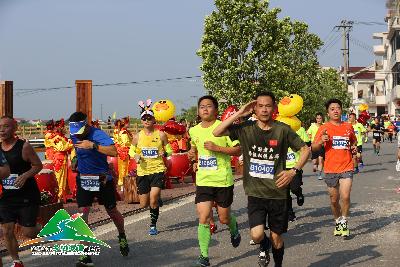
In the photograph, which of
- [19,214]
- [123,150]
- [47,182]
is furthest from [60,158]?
[19,214]

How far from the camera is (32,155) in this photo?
704 cm

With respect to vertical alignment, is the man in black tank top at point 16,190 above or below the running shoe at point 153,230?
above

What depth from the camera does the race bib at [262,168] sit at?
253 inches

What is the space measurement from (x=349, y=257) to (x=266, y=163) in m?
2.17

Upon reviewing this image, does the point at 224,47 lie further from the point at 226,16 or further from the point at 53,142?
the point at 53,142

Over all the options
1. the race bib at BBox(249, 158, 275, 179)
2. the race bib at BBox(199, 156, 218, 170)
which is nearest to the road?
the race bib at BBox(199, 156, 218, 170)

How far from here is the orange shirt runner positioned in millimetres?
9344

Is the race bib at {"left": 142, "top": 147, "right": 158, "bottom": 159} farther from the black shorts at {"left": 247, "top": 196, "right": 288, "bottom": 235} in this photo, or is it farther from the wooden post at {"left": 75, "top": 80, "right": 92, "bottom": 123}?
the wooden post at {"left": 75, "top": 80, "right": 92, "bottom": 123}

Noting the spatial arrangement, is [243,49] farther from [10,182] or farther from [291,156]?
[10,182]

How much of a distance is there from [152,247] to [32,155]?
2472mm

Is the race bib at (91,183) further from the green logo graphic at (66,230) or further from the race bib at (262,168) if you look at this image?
the race bib at (262,168)

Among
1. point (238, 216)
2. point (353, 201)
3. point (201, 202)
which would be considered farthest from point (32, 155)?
point (353, 201)

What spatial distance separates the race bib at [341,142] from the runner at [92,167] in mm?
3284

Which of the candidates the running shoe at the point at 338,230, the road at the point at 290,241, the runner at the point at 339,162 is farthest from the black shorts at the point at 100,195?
the running shoe at the point at 338,230
